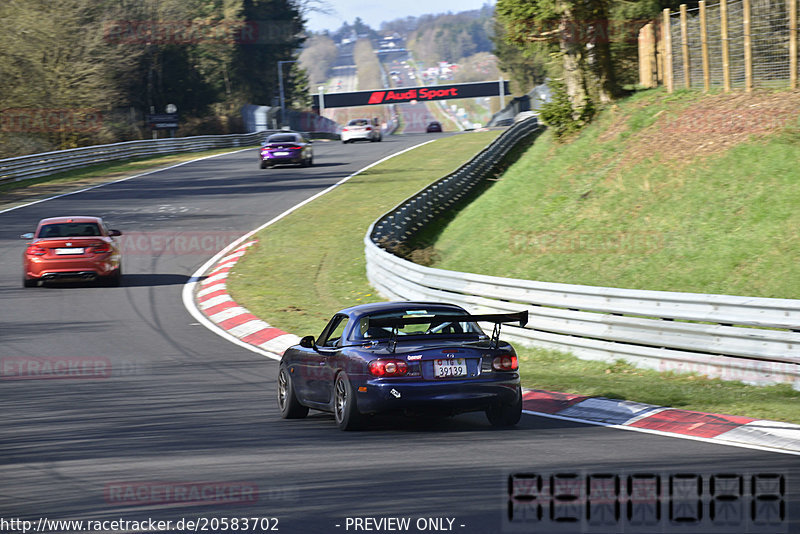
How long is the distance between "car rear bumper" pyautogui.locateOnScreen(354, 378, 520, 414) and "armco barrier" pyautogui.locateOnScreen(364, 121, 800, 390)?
11.0 ft

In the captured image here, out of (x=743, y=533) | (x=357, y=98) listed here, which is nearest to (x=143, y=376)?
(x=743, y=533)

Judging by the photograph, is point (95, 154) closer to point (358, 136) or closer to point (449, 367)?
point (358, 136)

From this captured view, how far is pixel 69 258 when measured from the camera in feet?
70.5

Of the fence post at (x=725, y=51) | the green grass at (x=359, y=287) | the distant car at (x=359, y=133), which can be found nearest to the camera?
the green grass at (x=359, y=287)

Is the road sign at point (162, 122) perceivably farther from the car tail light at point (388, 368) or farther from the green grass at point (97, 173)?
the car tail light at point (388, 368)

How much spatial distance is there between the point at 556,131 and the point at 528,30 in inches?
164

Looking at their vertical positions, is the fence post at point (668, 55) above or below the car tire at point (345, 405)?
above

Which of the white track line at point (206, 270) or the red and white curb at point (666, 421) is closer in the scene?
the red and white curb at point (666, 421)

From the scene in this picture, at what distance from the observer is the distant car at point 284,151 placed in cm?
→ 4431

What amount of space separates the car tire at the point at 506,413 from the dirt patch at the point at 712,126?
14702 mm

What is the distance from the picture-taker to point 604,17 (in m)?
33.1

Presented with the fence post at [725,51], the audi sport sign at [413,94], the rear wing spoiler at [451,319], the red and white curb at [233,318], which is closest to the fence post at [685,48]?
the fence post at [725,51]

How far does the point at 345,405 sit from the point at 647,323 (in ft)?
15.3

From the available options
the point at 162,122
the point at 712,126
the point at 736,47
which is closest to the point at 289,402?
the point at 712,126
